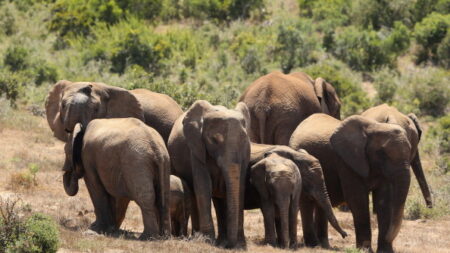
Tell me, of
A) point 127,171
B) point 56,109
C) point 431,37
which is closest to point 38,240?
point 127,171

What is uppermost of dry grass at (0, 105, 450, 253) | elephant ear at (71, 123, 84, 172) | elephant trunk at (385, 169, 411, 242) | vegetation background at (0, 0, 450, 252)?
elephant ear at (71, 123, 84, 172)

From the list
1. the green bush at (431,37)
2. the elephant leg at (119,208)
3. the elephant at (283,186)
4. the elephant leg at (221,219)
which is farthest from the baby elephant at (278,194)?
the green bush at (431,37)

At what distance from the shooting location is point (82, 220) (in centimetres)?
1524

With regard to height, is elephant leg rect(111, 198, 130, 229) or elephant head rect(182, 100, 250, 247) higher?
elephant head rect(182, 100, 250, 247)

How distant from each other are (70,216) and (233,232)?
322 centimetres

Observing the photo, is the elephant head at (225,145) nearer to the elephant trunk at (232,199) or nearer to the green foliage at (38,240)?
the elephant trunk at (232,199)

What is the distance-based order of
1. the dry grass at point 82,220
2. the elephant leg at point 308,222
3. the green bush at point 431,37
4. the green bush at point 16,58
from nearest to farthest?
the dry grass at point 82,220, the elephant leg at point 308,222, the green bush at point 16,58, the green bush at point 431,37

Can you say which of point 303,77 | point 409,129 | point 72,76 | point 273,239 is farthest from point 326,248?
point 72,76

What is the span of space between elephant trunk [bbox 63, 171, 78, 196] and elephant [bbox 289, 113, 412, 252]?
3.35 metres

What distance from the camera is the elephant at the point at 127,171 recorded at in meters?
13.4

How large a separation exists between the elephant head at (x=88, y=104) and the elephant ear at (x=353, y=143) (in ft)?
11.2

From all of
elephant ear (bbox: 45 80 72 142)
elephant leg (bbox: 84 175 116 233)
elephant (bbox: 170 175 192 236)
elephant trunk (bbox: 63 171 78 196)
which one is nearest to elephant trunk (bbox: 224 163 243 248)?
elephant (bbox: 170 175 192 236)

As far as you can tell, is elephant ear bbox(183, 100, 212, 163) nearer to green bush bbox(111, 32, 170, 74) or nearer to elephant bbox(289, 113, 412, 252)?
elephant bbox(289, 113, 412, 252)

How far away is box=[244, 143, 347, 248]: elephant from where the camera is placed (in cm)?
1397
